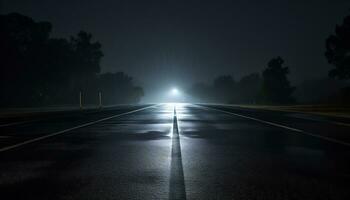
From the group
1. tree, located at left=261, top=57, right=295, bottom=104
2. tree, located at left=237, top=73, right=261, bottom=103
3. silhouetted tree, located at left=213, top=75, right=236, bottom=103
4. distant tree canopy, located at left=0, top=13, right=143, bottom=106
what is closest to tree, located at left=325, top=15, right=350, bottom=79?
tree, located at left=261, top=57, right=295, bottom=104

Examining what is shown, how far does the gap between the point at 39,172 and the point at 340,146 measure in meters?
7.65

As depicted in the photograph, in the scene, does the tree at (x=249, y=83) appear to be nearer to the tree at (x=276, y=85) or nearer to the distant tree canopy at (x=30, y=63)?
the tree at (x=276, y=85)

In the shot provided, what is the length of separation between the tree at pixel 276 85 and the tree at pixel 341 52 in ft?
58.8

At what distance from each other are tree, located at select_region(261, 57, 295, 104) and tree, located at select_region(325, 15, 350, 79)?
17.9m

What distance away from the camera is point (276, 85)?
78188 mm

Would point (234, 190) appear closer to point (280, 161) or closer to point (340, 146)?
point (280, 161)

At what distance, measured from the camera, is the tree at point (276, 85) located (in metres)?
77.4

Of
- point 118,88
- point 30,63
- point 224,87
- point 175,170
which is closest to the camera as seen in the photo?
point 175,170

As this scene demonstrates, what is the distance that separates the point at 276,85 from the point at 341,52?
2076cm

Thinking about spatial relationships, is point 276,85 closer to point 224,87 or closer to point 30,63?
point 30,63

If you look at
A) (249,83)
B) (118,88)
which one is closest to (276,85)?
(118,88)

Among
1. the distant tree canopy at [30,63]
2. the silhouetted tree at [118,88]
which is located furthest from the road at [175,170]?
the silhouetted tree at [118,88]

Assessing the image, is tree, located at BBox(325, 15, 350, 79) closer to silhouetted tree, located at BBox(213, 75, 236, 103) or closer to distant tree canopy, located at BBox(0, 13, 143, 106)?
distant tree canopy, located at BBox(0, 13, 143, 106)

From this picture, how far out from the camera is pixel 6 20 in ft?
194
